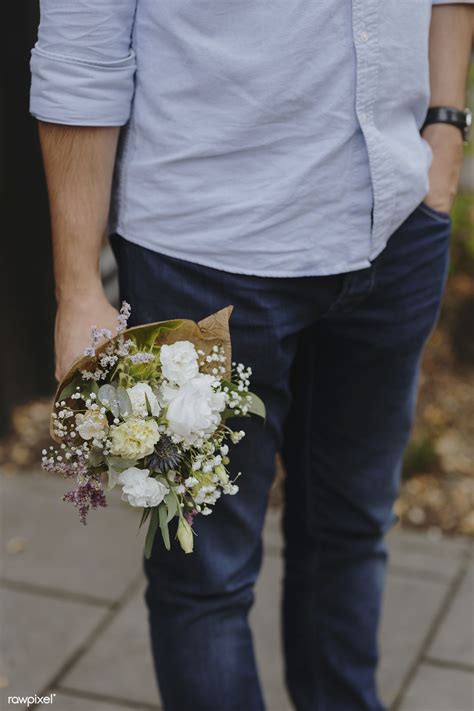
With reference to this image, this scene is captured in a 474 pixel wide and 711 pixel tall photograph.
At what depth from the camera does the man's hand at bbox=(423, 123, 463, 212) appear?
1.92 meters

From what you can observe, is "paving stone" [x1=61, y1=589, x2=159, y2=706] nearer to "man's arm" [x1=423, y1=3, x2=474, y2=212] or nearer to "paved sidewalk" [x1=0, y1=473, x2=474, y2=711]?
"paved sidewalk" [x1=0, y1=473, x2=474, y2=711]

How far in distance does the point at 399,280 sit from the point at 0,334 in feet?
7.19

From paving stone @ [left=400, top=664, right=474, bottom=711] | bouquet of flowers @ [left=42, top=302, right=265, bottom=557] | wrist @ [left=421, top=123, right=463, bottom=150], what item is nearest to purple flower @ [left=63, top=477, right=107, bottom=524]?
bouquet of flowers @ [left=42, top=302, right=265, bottom=557]

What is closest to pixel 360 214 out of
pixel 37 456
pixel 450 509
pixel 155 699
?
pixel 155 699

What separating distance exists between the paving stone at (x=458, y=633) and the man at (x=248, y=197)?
3.05 ft

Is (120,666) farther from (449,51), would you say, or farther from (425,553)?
(449,51)

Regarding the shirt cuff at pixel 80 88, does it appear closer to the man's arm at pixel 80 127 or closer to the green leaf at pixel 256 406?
the man's arm at pixel 80 127

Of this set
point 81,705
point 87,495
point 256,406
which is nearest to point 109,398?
point 87,495

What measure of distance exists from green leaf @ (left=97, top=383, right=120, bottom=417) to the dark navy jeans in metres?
0.25

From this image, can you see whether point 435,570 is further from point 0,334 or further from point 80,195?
point 80,195

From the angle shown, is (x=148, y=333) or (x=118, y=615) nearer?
(x=148, y=333)

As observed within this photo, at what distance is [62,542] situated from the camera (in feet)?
10.5

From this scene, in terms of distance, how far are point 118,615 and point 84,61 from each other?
1717 mm

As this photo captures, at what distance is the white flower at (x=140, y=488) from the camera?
1380 millimetres
